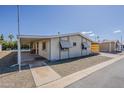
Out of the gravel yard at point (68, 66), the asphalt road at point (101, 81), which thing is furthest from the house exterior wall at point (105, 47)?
the asphalt road at point (101, 81)

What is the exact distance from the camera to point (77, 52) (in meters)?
19.1

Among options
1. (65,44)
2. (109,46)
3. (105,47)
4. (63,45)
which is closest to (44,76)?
(63,45)

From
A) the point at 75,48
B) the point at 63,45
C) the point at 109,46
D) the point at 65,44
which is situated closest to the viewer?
the point at 63,45

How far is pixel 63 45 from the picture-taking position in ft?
53.6

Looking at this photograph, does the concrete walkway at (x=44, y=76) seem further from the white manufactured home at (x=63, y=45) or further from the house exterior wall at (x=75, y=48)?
the house exterior wall at (x=75, y=48)

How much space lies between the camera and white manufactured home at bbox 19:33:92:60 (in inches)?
611

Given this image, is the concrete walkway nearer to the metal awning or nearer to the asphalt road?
the asphalt road

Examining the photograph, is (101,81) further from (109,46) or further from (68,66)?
(109,46)

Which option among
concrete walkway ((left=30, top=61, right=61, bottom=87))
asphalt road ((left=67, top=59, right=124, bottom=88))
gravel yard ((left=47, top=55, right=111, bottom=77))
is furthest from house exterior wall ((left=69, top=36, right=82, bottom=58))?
asphalt road ((left=67, top=59, right=124, bottom=88))
